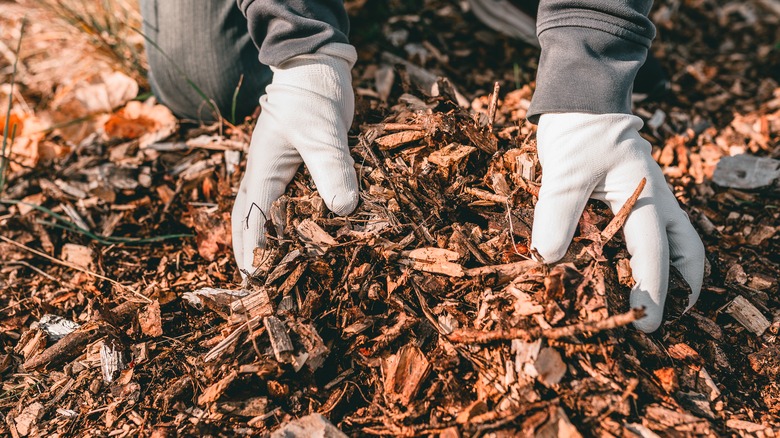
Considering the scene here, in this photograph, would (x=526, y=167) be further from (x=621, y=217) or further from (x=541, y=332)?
(x=541, y=332)

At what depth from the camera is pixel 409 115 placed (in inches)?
84.7

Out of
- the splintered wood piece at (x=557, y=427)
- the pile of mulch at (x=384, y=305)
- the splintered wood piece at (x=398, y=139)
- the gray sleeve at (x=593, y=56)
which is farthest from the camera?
the splintered wood piece at (x=398, y=139)

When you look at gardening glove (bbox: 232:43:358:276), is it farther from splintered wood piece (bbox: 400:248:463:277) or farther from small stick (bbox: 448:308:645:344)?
small stick (bbox: 448:308:645:344)

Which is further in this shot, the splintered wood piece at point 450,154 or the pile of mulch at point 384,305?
the splintered wood piece at point 450,154

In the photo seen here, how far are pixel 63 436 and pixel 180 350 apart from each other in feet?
1.44

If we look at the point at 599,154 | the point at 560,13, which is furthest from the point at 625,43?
the point at 599,154

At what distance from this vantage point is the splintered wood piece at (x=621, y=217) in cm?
179

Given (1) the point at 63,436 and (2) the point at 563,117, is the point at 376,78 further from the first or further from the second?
(1) the point at 63,436

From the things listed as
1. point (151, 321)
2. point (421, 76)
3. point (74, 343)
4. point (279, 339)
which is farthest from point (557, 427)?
point (421, 76)

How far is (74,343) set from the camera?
1.97 meters

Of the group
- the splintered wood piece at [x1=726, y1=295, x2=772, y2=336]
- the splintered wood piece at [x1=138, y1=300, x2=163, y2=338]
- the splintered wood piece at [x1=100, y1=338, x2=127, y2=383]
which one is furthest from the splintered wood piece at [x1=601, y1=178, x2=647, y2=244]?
the splintered wood piece at [x1=100, y1=338, x2=127, y2=383]

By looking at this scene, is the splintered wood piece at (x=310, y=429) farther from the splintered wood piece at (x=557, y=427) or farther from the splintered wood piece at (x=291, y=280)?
the splintered wood piece at (x=557, y=427)

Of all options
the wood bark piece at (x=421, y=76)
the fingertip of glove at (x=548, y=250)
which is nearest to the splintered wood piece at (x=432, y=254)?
the fingertip of glove at (x=548, y=250)

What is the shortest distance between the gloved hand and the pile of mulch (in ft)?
0.22
